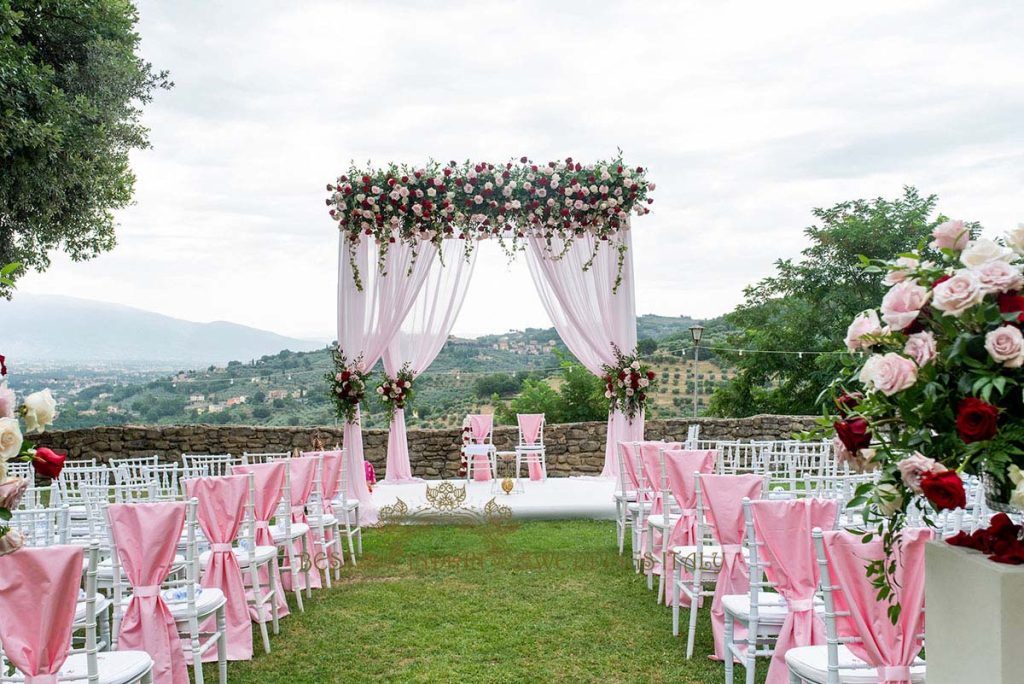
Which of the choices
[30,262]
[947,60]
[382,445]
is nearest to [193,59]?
[30,262]

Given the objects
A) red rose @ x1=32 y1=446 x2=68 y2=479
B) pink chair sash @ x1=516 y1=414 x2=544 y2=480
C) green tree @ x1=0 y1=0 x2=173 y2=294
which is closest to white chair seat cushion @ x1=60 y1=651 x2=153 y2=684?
red rose @ x1=32 y1=446 x2=68 y2=479

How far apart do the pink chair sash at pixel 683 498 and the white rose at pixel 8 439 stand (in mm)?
3682

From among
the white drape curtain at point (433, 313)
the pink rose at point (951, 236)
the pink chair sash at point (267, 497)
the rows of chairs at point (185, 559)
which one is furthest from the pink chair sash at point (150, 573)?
the white drape curtain at point (433, 313)

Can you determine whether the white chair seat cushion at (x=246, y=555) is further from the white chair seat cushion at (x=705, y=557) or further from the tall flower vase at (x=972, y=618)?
the tall flower vase at (x=972, y=618)

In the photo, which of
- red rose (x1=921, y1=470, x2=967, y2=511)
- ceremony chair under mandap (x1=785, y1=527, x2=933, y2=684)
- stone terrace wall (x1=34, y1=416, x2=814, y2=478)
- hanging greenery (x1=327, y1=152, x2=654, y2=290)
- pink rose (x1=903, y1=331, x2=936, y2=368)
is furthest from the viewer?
stone terrace wall (x1=34, y1=416, x2=814, y2=478)

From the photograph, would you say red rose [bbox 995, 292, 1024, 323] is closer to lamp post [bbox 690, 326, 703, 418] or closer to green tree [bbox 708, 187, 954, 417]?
lamp post [bbox 690, 326, 703, 418]

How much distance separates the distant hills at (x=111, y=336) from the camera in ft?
51.2

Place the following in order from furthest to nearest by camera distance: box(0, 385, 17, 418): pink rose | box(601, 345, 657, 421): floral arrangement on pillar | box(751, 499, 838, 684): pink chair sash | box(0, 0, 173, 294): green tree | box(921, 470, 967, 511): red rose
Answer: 1. box(0, 0, 173, 294): green tree
2. box(601, 345, 657, 421): floral arrangement on pillar
3. box(751, 499, 838, 684): pink chair sash
4. box(0, 385, 17, 418): pink rose
5. box(921, 470, 967, 511): red rose

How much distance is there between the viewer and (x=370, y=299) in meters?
8.22

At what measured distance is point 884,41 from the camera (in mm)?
10891

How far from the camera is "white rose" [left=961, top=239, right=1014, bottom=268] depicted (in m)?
1.74

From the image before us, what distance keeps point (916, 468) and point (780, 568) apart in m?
1.71

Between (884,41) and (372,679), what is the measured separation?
10.3 metres

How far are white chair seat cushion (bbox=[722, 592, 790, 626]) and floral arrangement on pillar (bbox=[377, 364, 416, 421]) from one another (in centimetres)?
527
